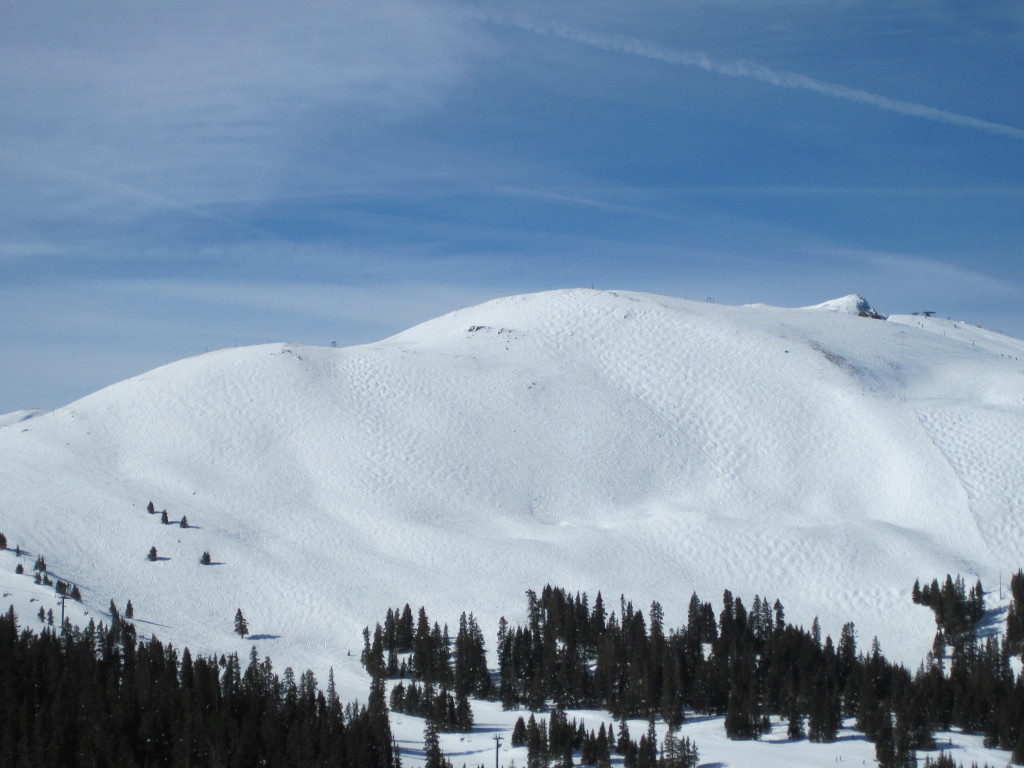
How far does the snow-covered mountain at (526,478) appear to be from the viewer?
223ft

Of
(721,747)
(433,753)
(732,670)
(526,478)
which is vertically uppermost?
(526,478)

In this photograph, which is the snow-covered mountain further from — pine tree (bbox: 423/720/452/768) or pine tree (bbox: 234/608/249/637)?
pine tree (bbox: 423/720/452/768)

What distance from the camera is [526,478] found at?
85.9 metres

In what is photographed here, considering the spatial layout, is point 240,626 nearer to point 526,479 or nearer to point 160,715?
point 160,715

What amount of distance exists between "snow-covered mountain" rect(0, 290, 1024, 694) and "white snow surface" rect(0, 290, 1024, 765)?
0.26m

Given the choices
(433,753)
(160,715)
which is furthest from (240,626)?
(433,753)

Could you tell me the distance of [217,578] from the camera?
2717 inches

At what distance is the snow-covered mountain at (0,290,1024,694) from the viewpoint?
6800 cm

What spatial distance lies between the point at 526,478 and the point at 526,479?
0.49 feet

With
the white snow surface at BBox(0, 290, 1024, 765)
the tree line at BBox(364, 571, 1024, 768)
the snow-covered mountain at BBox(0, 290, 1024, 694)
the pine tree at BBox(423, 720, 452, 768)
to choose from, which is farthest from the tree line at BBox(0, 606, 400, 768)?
the tree line at BBox(364, 571, 1024, 768)

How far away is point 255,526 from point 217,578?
779cm

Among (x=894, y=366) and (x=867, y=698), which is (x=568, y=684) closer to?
(x=867, y=698)

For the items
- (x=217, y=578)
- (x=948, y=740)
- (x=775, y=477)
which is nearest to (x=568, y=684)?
(x=948, y=740)

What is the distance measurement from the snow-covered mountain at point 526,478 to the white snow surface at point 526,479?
0.87 feet
